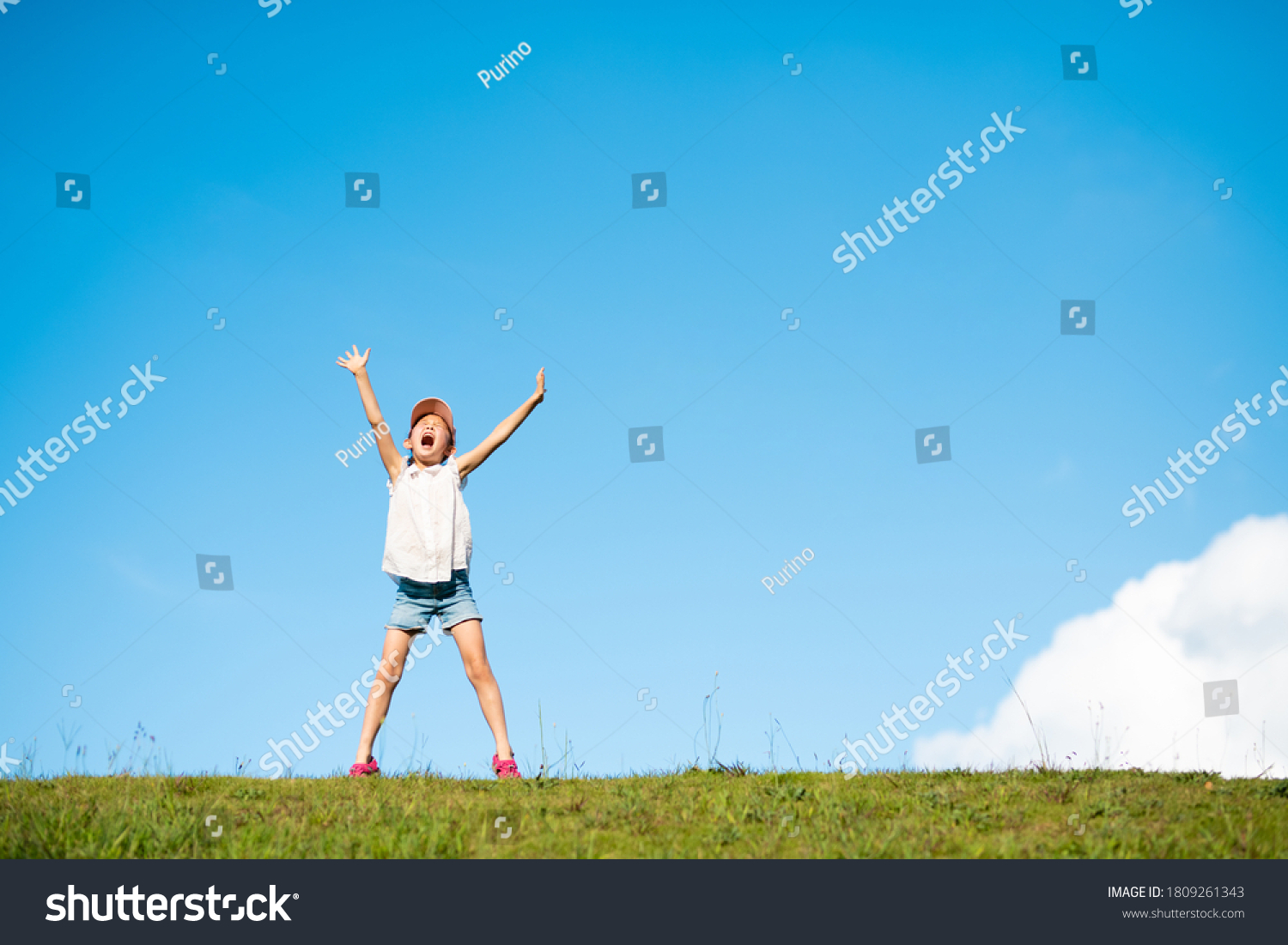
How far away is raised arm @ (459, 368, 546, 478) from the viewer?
25.9ft

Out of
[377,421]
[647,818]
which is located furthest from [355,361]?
[647,818]

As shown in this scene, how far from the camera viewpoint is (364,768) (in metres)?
6.99

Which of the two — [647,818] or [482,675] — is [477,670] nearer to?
[482,675]

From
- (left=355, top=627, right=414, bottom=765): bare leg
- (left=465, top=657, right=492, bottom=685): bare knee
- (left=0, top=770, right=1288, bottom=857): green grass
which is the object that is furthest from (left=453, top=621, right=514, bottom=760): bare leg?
(left=0, top=770, right=1288, bottom=857): green grass

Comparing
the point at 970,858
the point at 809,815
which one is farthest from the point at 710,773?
the point at 970,858

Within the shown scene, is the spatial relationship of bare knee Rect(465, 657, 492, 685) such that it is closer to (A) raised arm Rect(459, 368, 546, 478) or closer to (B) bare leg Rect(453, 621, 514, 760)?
(B) bare leg Rect(453, 621, 514, 760)

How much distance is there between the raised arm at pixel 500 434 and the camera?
789 centimetres

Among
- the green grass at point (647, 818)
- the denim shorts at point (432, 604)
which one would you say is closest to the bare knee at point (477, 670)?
the denim shorts at point (432, 604)

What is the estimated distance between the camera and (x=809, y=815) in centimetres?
525

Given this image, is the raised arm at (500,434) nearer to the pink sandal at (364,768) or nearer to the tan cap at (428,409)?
the tan cap at (428,409)

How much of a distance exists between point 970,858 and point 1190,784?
9.75 ft

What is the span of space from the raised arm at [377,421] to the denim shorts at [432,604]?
38.9 inches
